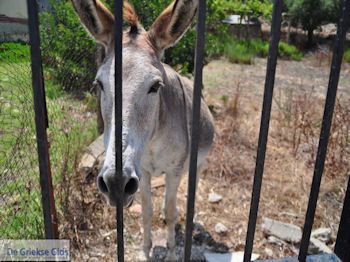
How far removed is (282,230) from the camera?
378 cm

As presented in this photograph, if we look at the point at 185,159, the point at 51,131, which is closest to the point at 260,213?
the point at 185,159

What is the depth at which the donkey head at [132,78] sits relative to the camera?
1722mm

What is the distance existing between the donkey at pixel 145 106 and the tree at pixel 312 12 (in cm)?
1604

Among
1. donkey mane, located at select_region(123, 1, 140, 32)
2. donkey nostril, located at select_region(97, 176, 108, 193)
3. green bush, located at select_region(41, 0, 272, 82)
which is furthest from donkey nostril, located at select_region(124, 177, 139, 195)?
green bush, located at select_region(41, 0, 272, 82)

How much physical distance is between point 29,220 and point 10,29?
161 centimetres

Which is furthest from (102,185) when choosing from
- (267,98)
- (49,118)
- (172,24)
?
(49,118)

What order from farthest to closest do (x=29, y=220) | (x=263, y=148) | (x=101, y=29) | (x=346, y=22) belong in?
(x=29, y=220), (x=101, y=29), (x=263, y=148), (x=346, y=22)

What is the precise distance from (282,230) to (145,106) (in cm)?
253

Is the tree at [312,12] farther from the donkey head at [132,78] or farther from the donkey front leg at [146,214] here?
the donkey head at [132,78]

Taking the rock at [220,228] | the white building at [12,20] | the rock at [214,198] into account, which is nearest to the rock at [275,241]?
the rock at [220,228]

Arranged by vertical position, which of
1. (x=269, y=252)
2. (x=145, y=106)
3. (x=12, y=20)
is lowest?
(x=269, y=252)

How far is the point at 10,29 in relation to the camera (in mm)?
1941

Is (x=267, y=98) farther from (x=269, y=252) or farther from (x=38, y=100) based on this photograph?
(x=269, y=252)

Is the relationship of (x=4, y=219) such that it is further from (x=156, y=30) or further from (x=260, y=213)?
(x=260, y=213)
